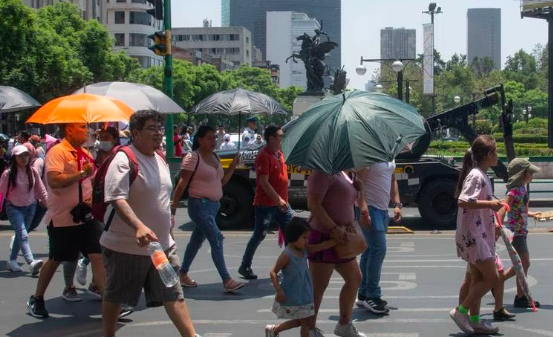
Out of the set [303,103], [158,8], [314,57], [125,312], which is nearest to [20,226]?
[125,312]

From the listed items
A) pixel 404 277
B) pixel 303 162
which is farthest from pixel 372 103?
pixel 404 277

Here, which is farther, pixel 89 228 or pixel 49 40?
Answer: pixel 49 40

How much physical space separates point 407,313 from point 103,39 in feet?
170

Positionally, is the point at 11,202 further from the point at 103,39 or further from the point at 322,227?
the point at 103,39

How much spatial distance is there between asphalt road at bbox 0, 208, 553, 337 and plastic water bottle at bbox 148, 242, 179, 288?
187 cm

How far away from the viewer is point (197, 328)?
7637 millimetres

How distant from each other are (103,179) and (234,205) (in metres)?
8.42

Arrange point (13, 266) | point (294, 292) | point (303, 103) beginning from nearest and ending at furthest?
1. point (294, 292)
2. point (13, 266)
3. point (303, 103)

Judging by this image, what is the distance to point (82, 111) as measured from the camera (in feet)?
27.9

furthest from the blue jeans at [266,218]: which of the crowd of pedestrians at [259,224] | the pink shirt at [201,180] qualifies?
the pink shirt at [201,180]


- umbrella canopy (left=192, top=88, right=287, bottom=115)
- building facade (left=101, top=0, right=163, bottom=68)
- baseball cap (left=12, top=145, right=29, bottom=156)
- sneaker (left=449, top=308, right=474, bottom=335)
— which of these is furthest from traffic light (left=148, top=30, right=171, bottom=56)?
building facade (left=101, top=0, right=163, bottom=68)

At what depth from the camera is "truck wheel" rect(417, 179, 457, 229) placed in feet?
47.8

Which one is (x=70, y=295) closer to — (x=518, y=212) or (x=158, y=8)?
(x=518, y=212)

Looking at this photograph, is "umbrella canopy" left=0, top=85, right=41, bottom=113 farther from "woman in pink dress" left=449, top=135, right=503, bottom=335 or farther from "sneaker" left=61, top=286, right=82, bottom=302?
"woman in pink dress" left=449, top=135, right=503, bottom=335
